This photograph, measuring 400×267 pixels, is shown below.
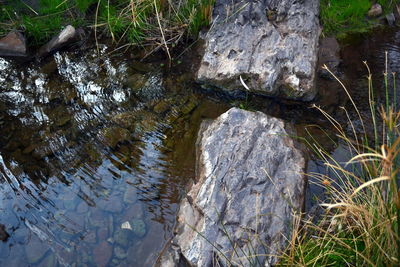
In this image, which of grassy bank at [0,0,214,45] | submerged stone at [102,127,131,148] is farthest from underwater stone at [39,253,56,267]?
grassy bank at [0,0,214,45]

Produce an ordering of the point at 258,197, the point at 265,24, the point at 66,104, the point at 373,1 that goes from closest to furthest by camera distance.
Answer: the point at 258,197
the point at 66,104
the point at 265,24
the point at 373,1

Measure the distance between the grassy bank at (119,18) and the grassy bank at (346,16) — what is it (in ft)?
5.55

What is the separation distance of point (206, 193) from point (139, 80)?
213 cm

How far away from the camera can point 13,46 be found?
491 cm

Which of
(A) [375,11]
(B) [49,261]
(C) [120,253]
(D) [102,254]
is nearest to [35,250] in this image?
(B) [49,261]

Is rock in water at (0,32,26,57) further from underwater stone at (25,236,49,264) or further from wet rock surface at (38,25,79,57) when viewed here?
underwater stone at (25,236,49,264)

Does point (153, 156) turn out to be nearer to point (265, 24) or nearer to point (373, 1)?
point (265, 24)

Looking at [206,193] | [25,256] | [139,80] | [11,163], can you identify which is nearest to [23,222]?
[25,256]

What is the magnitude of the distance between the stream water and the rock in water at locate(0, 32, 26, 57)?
144 mm

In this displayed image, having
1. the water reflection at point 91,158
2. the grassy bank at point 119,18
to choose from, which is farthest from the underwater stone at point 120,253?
the grassy bank at point 119,18

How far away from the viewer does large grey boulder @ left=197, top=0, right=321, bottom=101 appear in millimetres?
4105

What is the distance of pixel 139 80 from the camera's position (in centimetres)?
452

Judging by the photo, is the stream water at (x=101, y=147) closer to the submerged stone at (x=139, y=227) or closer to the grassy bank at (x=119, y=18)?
the submerged stone at (x=139, y=227)

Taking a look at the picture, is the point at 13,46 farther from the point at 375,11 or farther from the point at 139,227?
the point at 375,11
